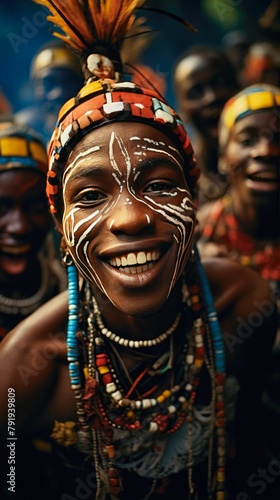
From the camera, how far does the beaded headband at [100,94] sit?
5.50ft

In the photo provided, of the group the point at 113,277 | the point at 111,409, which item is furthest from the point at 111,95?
the point at 111,409

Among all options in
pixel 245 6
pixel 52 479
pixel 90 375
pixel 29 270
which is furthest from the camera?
pixel 245 6

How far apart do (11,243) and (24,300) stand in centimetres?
36

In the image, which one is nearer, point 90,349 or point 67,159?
point 67,159

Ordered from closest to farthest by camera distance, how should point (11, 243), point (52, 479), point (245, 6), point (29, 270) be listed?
point (52, 479) → point (11, 243) → point (29, 270) → point (245, 6)

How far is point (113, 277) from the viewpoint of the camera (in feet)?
5.38

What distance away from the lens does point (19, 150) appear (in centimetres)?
263

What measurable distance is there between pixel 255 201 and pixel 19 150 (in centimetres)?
152

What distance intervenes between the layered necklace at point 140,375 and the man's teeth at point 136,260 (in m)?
0.37

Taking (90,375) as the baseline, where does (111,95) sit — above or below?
above

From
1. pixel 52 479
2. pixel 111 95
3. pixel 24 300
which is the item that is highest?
pixel 111 95

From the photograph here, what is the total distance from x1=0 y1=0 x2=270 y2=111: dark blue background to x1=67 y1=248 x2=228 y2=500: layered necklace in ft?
13.9

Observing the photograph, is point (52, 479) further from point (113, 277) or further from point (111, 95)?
point (111, 95)

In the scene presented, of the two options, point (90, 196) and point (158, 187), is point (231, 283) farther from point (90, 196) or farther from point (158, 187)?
point (90, 196)
